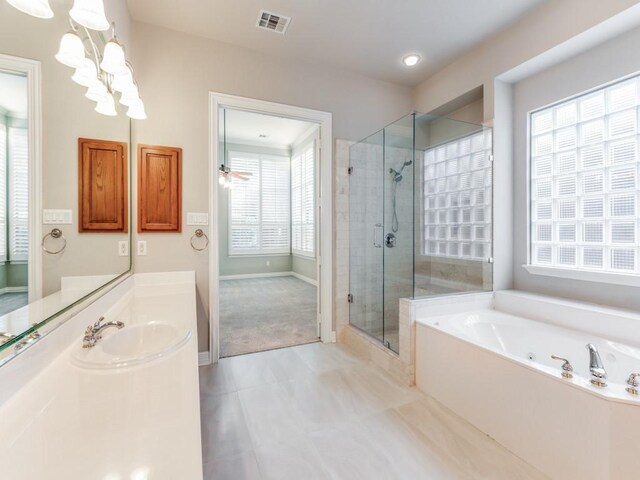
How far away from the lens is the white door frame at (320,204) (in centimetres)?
266

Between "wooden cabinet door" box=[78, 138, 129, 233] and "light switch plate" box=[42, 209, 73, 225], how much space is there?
0.14m

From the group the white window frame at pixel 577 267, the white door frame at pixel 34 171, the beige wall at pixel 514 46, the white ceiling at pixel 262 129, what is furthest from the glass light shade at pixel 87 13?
the white ceiling at pixel 262 129

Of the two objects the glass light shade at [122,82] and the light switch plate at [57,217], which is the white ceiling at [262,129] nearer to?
the glass light shade at [122,82]

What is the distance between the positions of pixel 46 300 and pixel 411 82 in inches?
150

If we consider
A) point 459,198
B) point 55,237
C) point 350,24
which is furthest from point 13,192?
point 459,198

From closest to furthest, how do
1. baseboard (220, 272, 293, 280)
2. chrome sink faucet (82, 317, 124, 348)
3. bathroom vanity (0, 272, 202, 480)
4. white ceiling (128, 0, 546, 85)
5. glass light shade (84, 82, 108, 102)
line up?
bathroom vanity (0, 272, 202, 480)
chrome sink faucet (82, 317, 124, 348)
glass light shade (84, 82, 108, 102)
white ceiling (128, 0, 546, 85)
baseboard (220, 272, 293, 280)

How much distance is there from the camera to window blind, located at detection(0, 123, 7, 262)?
740 millimetres

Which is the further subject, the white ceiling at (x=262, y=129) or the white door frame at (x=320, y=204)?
the white ceiling at (x=262, y=129)

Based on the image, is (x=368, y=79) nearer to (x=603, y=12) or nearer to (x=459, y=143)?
(x=459, y=143)

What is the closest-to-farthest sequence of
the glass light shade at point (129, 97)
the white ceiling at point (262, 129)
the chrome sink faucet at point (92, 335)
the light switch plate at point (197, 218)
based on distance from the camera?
the chrome sink faucet at point (92, 335) < the glass light shade at point (129, 97) < the light switch plate at point (197, 218) < the white ceiling at point (262, 129)

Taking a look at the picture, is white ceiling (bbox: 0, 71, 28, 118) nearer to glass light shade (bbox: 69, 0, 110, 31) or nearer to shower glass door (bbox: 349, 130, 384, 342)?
glass light shade (bbox: 69, 0, 110, 31)

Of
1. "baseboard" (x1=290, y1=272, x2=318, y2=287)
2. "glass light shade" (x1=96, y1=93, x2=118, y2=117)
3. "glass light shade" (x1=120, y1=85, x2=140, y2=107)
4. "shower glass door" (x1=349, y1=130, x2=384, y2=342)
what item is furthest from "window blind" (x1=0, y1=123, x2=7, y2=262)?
"baseboard" (x1=290, y1=272, x2=318, y2=287)

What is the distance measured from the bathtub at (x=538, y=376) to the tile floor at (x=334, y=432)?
139mm

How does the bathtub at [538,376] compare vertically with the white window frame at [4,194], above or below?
below
